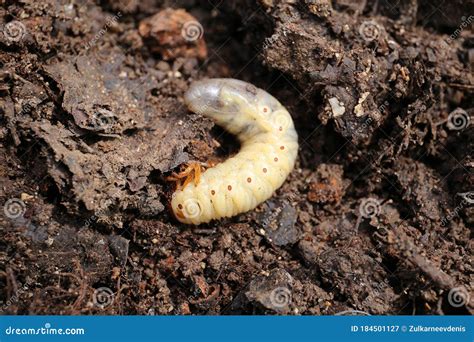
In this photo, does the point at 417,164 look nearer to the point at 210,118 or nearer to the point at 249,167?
the point at 249,167


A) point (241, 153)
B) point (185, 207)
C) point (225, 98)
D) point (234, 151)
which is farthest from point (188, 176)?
point (225, 98)

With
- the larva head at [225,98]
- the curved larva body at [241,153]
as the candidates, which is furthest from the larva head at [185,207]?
the larva head at [225,98]

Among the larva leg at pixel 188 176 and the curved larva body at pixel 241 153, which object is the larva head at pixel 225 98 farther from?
the larva leg at pixel 188 176

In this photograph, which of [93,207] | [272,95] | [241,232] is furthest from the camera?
[272,95]

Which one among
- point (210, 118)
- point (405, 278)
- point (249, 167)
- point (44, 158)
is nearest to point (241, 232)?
point (249, 167)

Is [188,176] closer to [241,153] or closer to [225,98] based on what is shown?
[241,153]

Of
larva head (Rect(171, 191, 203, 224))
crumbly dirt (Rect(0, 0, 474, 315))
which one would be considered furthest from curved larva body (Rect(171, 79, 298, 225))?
crumbly dirt (Rect(0, 0, 474, 315))
